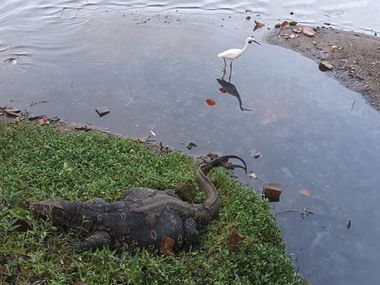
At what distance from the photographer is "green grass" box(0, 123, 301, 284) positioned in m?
4.54

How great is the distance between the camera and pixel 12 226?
4.84m

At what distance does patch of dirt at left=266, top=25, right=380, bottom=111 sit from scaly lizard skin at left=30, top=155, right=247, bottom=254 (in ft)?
17.1

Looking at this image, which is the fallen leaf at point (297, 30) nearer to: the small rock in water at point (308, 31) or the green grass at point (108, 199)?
the small rock in water at point (308, 31)

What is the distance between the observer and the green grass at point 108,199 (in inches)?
179

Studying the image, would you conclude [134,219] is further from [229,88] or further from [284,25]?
[284,25]

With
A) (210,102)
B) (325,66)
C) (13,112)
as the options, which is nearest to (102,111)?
Answer: (13,112)

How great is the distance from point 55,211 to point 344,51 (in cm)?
797

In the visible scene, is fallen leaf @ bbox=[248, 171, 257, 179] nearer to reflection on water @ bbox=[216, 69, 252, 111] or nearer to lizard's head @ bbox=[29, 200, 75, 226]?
reflection on water @ bbox=[216, 69, 252, 111]

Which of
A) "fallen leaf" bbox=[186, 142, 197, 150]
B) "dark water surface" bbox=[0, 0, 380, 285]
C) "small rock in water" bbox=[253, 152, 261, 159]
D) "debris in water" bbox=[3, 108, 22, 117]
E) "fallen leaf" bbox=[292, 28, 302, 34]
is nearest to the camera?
"dark water surface" bbox=[0, 0, 380, 285]

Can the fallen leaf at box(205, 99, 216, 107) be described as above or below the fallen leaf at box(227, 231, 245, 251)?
below

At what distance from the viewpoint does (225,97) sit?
29.9ft

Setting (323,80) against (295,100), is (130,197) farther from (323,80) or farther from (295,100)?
(323,80)

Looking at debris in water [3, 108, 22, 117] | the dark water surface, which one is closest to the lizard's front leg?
the dark water surface

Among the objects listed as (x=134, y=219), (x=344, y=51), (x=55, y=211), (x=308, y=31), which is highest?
(x=55, y=211)
